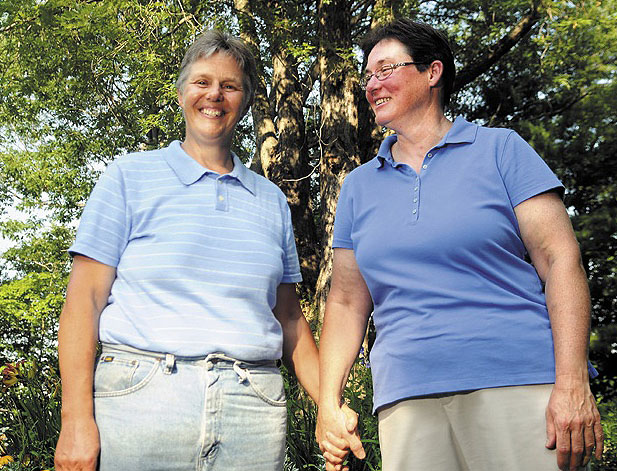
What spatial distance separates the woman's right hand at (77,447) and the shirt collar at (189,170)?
0.79 metres

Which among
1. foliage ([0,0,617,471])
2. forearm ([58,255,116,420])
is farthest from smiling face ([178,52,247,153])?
foliage ([0,0,617,471])

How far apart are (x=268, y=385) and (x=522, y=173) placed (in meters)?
1.02

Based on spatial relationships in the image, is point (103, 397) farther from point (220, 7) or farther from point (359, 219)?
point (220, 7)

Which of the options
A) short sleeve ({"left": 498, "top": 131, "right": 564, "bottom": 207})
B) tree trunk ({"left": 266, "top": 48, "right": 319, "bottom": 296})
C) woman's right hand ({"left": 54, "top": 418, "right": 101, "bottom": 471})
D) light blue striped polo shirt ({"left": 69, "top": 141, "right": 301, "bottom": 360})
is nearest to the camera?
woman's right hand ({"left": 54, "top": 418, "right": 101, "bottom": 471})

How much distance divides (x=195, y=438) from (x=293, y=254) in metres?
0.76

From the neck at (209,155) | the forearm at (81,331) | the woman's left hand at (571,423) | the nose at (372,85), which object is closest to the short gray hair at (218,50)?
the neck at (209,155)

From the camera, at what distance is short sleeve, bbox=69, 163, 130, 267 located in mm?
1955

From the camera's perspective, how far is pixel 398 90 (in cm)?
237

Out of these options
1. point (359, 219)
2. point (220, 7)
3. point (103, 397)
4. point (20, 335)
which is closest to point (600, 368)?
point (220, 7)

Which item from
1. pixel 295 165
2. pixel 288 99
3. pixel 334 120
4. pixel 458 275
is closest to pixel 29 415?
pixel 458 275

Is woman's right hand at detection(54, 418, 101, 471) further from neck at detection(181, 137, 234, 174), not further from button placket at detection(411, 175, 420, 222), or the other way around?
button placket at detection(411, 175, 420, 222)

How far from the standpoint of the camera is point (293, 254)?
238 centimetres

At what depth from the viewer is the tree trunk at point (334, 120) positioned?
822cm

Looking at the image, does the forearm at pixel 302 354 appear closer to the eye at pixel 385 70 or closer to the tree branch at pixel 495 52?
the eye at pixel 385 70
